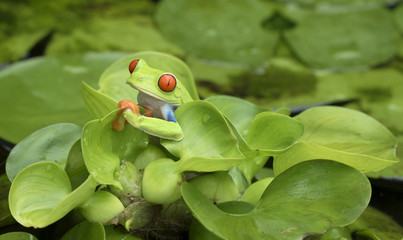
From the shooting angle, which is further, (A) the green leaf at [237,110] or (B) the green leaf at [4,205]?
(A) the green leaf at [237,110]

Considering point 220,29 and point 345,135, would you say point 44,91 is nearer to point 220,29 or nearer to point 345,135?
point 220,29

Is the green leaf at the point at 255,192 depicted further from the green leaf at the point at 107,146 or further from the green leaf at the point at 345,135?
the green leaf at the point at 107,146

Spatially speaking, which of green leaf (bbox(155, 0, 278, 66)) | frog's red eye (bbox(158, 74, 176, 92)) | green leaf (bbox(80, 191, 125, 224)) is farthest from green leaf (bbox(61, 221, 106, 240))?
green leaf (bbox(155, 0, 278, 66))

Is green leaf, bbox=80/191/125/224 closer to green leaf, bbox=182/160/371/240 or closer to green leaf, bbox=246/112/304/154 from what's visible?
green leaf, bbox=182/160/371/240

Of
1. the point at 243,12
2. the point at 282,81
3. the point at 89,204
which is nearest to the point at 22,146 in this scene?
the point at 89,204


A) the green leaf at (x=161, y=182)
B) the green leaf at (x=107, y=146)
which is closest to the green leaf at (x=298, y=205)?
the green leaf at (x=161, y=182)

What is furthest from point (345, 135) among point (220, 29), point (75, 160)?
point (220, 29)

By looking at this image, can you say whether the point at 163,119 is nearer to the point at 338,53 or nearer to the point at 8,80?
the point at 8,80
